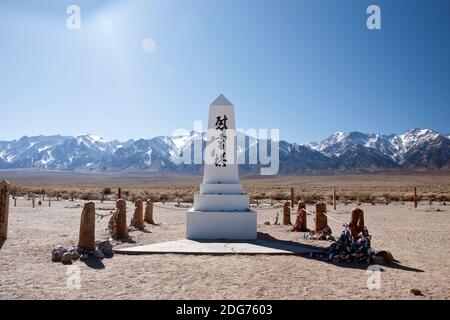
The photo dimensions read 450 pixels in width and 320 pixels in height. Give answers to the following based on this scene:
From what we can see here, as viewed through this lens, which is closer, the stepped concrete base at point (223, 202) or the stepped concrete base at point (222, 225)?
the stepped concrete base at point (222, 225)

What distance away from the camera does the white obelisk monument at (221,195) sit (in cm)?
1137

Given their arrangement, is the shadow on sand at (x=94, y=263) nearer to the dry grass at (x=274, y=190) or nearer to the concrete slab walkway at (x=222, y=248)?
the concrete slab walkway at (x=222, y=248)

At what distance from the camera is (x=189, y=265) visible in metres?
7.96

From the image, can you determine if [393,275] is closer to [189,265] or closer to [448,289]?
[448,289]

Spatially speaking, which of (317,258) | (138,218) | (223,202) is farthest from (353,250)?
(138,218)

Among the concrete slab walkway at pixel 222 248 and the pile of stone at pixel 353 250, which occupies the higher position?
the pile of stone at pixel 353 250

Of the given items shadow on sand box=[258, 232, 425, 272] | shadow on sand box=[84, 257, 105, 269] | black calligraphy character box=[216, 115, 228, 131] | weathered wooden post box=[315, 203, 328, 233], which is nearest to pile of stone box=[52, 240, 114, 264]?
shadow on sand box=[84, 257, 105, 269]

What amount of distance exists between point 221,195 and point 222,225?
0.86 m

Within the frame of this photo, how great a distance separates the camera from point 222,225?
11375mm

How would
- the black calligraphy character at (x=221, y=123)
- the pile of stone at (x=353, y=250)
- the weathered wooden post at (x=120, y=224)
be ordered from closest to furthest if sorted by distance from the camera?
the pile of stone at (x=353, y=250)
the weathered wooden post at (x=120, y=224)
the black calligraphy character at (x=221, y=123)

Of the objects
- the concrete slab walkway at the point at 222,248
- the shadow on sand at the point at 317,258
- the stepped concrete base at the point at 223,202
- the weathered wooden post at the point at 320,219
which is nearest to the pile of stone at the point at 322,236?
the weathered wooden post at the point at 320,219
